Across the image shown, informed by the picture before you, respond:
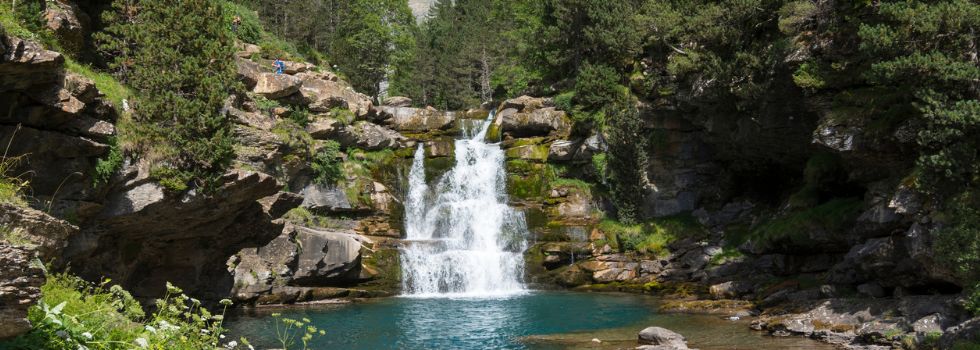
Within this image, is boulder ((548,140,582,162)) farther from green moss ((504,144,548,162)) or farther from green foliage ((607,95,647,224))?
green foliage ((607,95,647,224))

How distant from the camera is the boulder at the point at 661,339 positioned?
15.9 meters

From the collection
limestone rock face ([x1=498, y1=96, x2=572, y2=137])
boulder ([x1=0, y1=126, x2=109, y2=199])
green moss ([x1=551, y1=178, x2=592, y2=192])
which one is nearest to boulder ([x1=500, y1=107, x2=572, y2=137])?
limestone rock face ([x1=498, y1=96, x2=572, y2=137])

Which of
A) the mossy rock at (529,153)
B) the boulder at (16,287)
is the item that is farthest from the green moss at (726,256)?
the boulder at (16,287)

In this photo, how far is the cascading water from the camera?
2927 cm

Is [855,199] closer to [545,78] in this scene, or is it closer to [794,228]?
[794,228]

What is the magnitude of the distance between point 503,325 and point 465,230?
13.4m

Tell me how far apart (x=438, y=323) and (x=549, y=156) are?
17.5 meters

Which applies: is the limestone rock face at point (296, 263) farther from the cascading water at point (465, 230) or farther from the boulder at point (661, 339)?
the boulder at point (661, 339)

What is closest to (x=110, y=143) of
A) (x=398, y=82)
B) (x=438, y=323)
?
(x=438, y=323)

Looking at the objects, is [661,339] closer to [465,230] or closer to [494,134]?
[465,230]

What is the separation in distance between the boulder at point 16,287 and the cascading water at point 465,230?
23362mm

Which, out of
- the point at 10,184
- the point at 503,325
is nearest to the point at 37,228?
the point at 10,184

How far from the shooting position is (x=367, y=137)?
35812mm

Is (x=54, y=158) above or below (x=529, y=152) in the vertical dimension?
below
